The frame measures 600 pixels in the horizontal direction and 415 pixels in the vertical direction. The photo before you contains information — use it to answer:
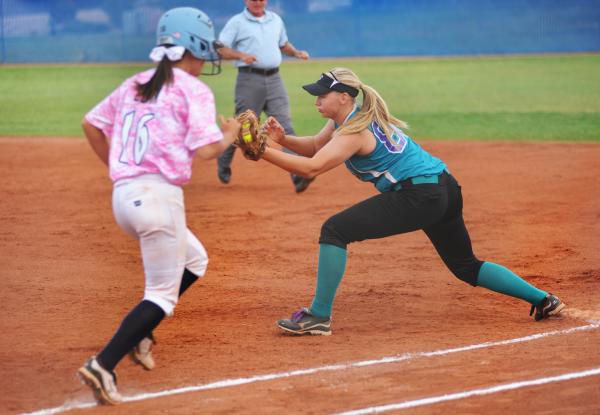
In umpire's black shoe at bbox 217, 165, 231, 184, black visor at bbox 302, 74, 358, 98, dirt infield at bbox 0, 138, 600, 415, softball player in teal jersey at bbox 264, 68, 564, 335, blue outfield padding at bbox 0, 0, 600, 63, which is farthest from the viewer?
blue outfield padding at bbox 0, 0, 600, 63

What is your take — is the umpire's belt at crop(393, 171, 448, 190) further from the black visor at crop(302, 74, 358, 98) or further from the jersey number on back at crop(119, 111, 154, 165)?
the jersey number on back at crop(119, 111, 154, 165)

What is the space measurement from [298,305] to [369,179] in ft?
3.67

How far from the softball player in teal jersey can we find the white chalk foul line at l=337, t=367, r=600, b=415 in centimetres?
104

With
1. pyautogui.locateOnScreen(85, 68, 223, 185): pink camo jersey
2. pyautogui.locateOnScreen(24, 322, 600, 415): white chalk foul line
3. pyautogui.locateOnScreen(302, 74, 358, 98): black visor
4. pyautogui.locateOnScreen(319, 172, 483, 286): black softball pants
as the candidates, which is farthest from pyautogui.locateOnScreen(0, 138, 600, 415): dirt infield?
pyautogui.locateOnScreen(302, 74, 358, 98): black visor

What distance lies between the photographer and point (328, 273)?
545cm

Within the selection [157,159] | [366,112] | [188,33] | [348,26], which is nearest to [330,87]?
[366,112]

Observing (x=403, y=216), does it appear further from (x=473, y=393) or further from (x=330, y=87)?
(x=473, y=393)

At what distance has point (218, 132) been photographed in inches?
171

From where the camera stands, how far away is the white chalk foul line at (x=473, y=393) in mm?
4316

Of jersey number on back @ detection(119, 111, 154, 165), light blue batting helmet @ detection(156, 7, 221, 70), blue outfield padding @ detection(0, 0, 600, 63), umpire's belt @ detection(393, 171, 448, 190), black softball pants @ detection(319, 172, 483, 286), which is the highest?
light blue batting helmet @ detection(156, 7, 221, 70)

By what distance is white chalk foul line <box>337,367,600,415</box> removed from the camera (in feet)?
14.2

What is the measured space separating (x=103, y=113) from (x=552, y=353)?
8.77 feet

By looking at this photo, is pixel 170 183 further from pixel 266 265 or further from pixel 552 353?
pixel 266 265

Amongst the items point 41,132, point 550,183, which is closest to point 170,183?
point 550,183
